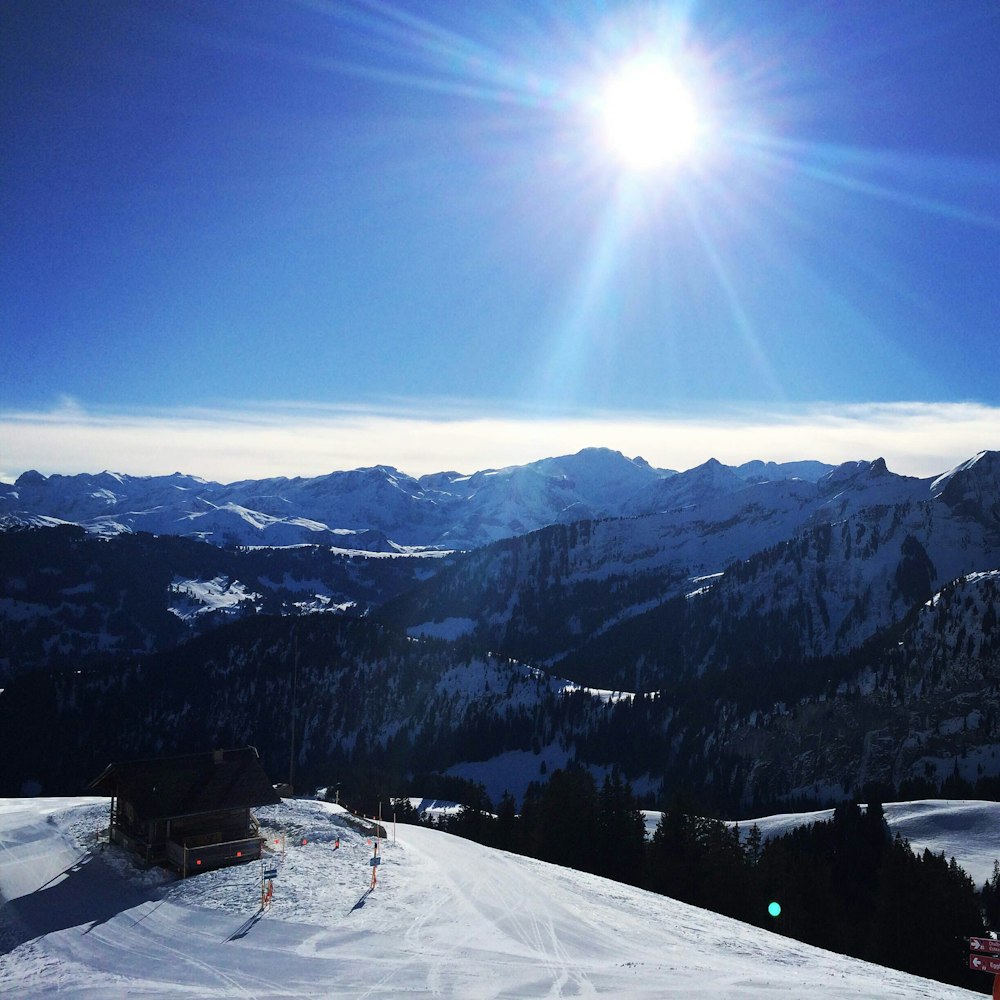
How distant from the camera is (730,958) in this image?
100 feet

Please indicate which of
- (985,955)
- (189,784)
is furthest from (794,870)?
(985,955)

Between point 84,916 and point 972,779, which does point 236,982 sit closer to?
point 84,916

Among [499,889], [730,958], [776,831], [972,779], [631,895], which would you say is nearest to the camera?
[730,958]

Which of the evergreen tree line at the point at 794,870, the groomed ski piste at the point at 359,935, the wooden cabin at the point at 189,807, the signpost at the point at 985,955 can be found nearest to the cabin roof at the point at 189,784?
the wooden cabin at the point at 189,807

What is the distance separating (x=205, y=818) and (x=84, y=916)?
945 cm

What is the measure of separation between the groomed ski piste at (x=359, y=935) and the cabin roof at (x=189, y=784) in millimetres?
3097

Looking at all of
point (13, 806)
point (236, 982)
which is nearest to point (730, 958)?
point (236, 982)

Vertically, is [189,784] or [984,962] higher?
[984,962]

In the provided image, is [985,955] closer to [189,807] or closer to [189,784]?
[189,807]

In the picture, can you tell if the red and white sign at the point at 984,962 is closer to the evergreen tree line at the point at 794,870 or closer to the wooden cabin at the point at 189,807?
the wooden cabin at the point at 189,807

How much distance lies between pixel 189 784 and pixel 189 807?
1989 mm

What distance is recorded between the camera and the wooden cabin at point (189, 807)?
3906 centimetres

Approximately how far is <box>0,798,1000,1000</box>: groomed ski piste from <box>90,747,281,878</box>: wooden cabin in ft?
4.37

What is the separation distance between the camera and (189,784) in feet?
139
